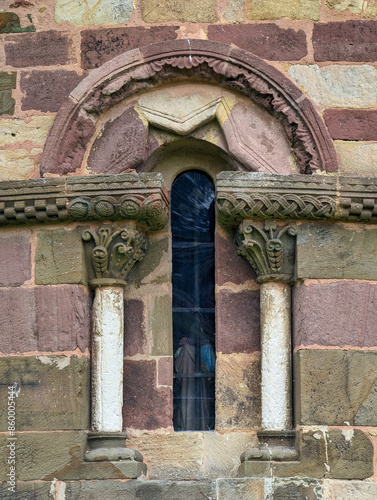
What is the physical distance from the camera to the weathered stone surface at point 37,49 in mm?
7461

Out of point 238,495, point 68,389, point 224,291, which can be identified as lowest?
point 238,495

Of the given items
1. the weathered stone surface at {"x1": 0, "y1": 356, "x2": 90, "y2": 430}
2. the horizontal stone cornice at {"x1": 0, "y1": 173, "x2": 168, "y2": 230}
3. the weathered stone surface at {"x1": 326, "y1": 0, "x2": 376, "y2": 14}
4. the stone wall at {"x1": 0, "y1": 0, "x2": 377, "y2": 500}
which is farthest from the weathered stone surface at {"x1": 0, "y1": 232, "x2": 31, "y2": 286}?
the weathered stone surface at {"x1": 326, "y1": 0, "x2": 376, "y2": 14}

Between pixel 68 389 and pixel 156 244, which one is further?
pixel 156 244

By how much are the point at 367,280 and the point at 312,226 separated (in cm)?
48

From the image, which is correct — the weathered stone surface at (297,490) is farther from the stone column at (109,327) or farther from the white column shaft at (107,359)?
the white column shaft at (107,359)

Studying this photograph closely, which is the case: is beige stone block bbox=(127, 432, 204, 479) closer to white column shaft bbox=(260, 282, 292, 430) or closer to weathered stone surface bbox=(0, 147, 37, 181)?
white column shaft bbox=(260, 282, 292, 430)

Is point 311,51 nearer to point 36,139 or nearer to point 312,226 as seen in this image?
point 312,226

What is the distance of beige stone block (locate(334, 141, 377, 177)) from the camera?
23.8 feet

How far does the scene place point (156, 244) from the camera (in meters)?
7.43

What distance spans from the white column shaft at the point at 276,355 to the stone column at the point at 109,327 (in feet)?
2.80

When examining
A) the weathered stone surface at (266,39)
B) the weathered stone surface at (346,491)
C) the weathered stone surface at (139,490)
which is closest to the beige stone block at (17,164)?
the weathered stone surface at (266,39)

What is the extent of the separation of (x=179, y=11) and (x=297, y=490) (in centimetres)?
315

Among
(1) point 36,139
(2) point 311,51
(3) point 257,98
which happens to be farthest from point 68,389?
(2) point 311,51

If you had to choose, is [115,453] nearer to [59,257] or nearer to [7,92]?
[59,257]
